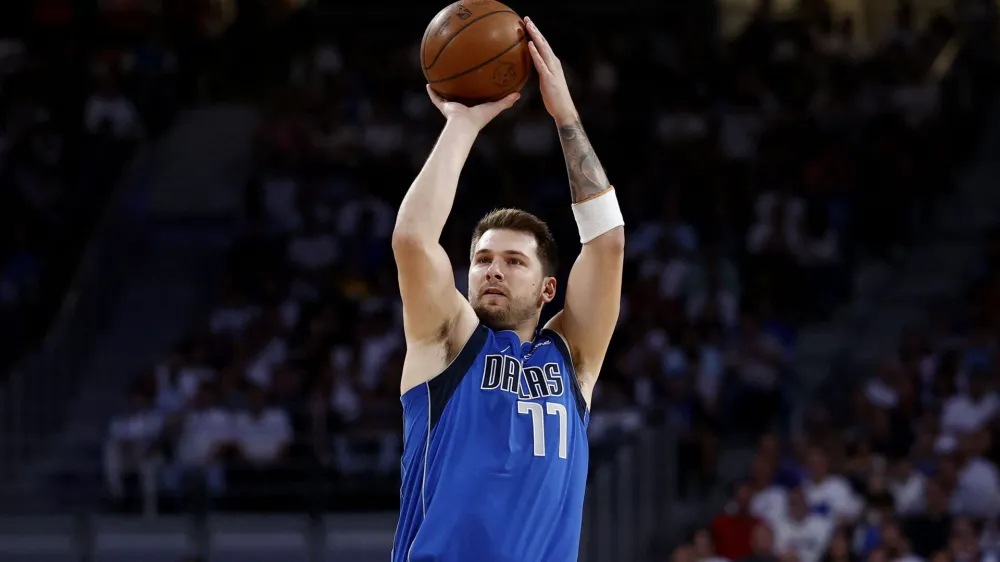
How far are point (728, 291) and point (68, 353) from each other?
242 inches

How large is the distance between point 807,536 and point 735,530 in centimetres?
52

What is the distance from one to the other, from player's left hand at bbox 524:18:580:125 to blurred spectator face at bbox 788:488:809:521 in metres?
6.85

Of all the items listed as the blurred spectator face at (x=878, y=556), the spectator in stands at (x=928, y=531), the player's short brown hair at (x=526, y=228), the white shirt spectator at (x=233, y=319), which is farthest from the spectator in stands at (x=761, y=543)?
the player's short brown hair at (x=526, y=228)

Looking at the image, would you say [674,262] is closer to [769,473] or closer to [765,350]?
[765,350]

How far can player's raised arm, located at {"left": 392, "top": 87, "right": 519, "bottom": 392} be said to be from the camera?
453 cm

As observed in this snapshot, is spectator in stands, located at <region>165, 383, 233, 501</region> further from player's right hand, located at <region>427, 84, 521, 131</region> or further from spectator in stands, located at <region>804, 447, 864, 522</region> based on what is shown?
player's right hand, located at <region>427, 84, 521, 131</region>

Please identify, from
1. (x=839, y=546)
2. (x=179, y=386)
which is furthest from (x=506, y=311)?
(x=179, y=386)

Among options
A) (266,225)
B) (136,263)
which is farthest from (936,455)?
(136,263)

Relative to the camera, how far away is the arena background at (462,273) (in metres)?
11.7

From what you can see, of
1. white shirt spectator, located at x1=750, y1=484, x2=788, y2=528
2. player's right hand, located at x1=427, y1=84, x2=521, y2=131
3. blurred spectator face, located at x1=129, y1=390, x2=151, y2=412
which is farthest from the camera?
blurred spectator face, located at x1=129, y1=390, x2=151, y2=412

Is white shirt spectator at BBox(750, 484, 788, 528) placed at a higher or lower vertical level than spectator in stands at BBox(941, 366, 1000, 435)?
lower

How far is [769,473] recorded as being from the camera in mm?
11664

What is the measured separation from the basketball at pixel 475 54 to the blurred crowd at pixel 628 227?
6427 mm

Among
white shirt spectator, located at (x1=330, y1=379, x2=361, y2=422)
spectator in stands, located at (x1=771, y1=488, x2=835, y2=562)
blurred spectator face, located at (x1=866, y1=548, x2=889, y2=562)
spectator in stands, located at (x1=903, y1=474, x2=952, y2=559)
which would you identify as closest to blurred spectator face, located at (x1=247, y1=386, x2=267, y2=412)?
white shirt spectator, located at (x1=330, y1=379, x2=361, y2=422)
